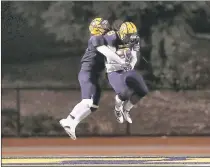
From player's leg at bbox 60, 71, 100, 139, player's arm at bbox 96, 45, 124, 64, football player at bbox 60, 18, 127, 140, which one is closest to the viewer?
player's arm at bbox 96, 45, 124, 64

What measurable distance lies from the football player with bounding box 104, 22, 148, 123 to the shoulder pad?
0.28 feet

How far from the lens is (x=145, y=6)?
9.55 m

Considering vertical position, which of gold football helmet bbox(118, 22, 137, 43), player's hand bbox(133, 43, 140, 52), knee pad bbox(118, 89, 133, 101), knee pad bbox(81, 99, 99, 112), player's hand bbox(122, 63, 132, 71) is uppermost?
gold football helmet bbox(118, 22, 137, 43)

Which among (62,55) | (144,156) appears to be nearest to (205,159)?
(144,156)

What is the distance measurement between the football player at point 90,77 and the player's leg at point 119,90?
239mm

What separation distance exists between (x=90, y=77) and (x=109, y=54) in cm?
55

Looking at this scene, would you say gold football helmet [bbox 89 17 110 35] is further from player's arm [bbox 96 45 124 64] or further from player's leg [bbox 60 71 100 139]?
player's leg [bbox 60 71 100 139]

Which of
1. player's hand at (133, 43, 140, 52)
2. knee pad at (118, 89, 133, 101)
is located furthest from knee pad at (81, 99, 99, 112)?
player's hand at (133, 43, 140, 52)

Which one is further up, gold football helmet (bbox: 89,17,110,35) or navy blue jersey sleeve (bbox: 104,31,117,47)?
gold football helmet (bbox: 89,17,110,35)

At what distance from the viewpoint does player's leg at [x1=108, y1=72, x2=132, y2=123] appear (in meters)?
9.48

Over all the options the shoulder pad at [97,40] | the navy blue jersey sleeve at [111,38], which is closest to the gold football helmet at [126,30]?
the navy blue jersey sleeve at [111,38]

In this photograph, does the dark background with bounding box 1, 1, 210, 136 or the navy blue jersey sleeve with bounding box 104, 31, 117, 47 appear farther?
the dark background with bounding box 1, 1, 210, 136

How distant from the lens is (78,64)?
380 inches

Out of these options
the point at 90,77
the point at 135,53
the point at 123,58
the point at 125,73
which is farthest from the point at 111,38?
the point at 90,77
